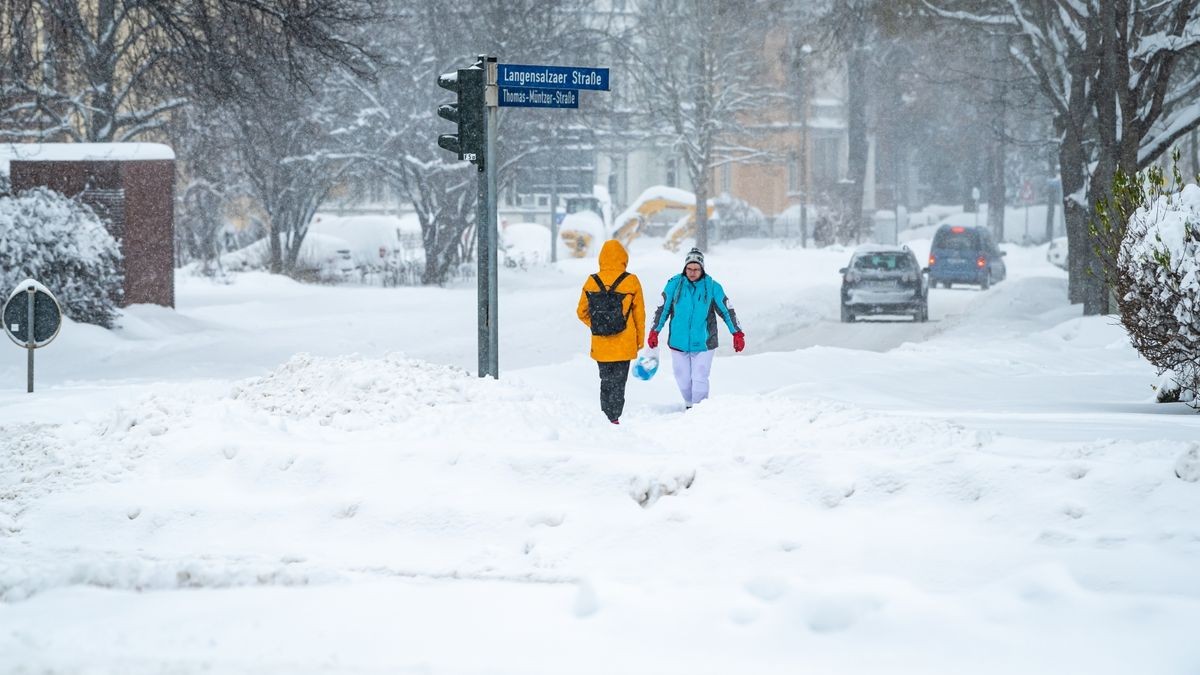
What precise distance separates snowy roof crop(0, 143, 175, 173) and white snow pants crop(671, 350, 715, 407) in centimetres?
1268

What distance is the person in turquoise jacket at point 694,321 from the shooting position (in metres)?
12.8

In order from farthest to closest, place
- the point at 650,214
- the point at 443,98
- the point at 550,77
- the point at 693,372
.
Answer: the point at 650,214
the point at 443,98
the point at 693,372
the point at 550,77

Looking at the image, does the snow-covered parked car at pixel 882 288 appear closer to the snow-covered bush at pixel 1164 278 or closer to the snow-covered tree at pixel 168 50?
the snow-covered tree at pixel 168 50

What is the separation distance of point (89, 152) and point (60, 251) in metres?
3.71

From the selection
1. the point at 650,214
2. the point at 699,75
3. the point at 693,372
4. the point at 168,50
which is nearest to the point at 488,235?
the point at 693,372

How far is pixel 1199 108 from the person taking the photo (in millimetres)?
21391

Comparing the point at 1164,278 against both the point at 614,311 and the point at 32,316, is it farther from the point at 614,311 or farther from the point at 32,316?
the point at 32,316

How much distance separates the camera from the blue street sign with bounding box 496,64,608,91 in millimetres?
11695

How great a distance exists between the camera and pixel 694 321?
1276 cm

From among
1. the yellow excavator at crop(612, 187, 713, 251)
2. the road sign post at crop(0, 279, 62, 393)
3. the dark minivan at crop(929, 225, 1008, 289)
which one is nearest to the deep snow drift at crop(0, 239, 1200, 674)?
the road sign post at crop(0, 279, 62, 393)

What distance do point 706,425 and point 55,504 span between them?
4179 mm

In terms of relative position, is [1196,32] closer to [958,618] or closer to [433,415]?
[433,415]

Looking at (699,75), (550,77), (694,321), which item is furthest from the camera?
(699,75)

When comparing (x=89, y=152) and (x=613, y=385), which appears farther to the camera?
(x=89, y=152)
